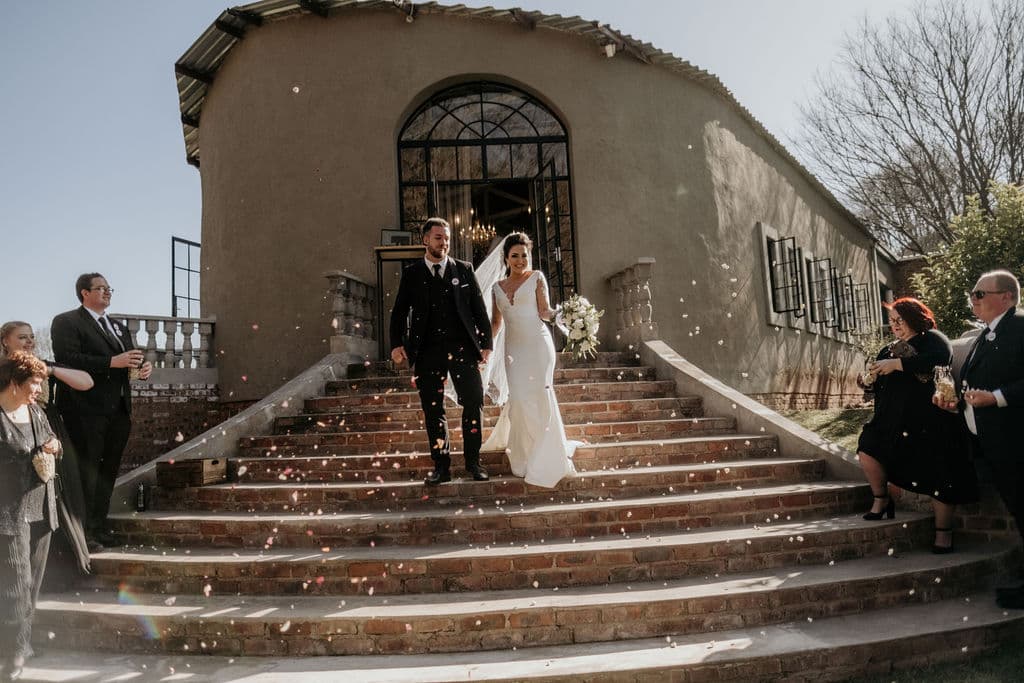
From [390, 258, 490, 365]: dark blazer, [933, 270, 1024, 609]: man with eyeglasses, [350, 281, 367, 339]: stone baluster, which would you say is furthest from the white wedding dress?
[350, 281, 367, 339]: stone baluster

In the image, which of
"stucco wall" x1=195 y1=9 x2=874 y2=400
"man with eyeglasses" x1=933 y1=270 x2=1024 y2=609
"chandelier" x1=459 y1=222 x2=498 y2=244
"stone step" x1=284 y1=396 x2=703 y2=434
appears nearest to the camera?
"man with eyeglasses" x1=933 y1=270 x2=1024 y2=609

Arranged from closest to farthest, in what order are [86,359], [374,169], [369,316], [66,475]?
1. [66,475]
2. [86,359]
3. [369,316]
4. [374,169]

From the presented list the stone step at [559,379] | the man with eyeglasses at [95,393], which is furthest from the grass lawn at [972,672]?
the man with eyeglasses at [95,393]

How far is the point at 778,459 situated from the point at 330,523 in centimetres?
391

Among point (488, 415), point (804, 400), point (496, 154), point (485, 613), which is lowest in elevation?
point (485, 613)

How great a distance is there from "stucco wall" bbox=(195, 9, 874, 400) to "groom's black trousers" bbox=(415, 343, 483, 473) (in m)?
4.94

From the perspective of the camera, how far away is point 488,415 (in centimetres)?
700

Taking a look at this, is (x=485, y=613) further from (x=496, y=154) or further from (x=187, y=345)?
(x=496, y=154)

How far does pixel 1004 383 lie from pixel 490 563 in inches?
131

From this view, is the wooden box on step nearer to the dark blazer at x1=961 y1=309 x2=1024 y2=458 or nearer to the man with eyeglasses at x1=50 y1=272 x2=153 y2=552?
the man with eyeglasses at x1=50 y1=272 x2=153 y2=552

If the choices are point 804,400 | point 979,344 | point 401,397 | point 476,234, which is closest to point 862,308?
point 804,400

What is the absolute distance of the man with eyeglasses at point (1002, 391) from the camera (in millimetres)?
4148

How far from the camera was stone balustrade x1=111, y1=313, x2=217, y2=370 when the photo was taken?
9320 mm

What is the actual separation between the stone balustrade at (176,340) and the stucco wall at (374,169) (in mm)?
238
